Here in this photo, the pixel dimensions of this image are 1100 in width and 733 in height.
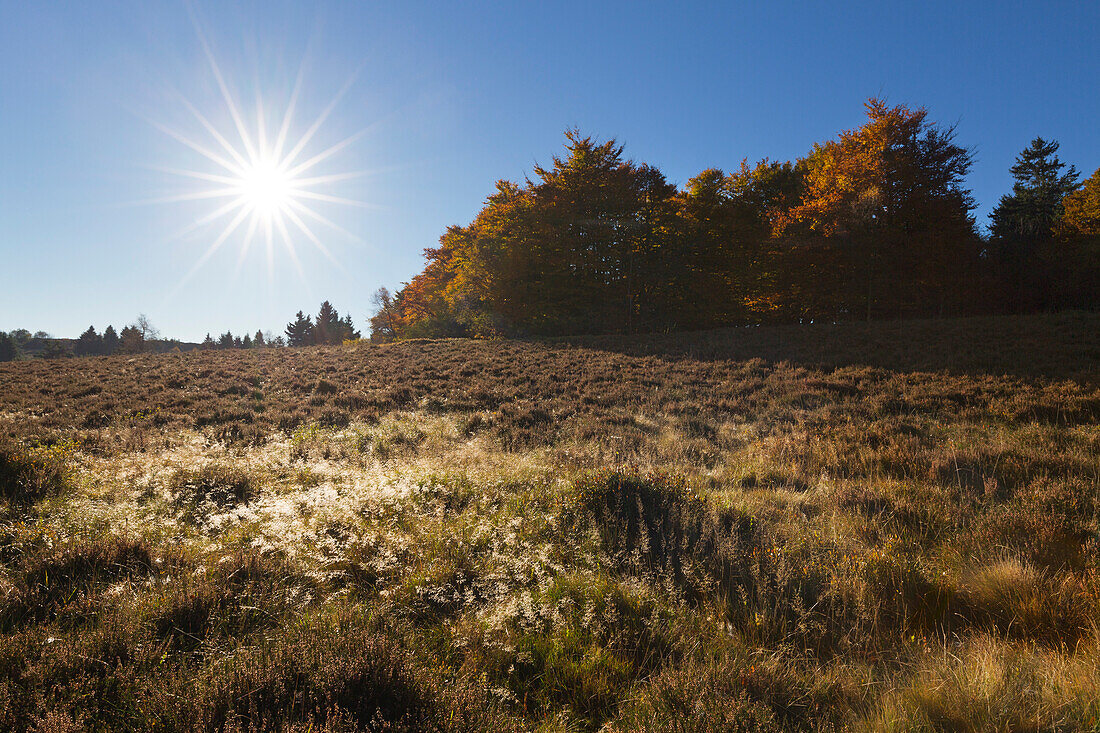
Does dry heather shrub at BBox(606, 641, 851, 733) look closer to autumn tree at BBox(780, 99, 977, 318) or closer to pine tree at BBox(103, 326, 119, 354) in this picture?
autumn tree at BBox(780, 99, 977, 318)

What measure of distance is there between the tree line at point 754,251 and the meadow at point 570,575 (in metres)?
17.8

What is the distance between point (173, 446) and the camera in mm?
7512

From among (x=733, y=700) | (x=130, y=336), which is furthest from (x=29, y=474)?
(x=130, y=336)

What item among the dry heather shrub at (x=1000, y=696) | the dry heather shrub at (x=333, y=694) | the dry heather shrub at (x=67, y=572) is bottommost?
the dry heather shrub at (x=1000, y=696)

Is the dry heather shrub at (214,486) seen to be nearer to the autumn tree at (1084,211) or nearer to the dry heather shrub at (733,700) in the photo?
the dry heather shrub at (733,700)

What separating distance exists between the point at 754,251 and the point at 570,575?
31.3m

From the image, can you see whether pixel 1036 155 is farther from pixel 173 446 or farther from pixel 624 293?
pixel 173 446

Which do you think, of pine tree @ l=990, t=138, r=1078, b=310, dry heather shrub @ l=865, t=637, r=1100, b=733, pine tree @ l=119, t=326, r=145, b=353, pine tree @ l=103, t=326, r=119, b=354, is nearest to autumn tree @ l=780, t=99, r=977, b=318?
pine tree @ l=990, t=138, r=1078, b=310

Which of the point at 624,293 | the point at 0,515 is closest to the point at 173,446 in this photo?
the point at 0,515

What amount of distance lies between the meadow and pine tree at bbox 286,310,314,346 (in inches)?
3073

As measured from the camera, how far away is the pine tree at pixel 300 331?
78.1 meters

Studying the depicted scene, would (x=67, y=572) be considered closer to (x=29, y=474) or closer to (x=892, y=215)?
(x=29, y=474)

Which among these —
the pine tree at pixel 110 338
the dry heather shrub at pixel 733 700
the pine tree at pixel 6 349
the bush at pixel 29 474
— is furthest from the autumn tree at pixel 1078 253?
the pine tree at pixel 6 349

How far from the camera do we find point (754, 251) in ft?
96.6
